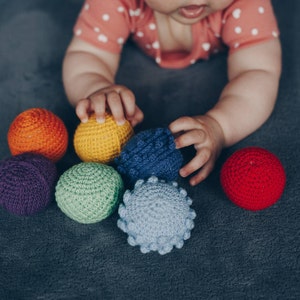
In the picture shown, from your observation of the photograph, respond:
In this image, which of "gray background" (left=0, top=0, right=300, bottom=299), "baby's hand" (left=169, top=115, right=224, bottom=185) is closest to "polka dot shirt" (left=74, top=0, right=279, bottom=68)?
"gray background" (left=0, top=0, right=300, bottom=299)

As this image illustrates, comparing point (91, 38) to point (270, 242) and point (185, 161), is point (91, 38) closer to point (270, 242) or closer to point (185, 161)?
point (185, 161)

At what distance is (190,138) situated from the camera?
2.31 feet

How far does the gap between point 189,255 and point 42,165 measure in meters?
0.25

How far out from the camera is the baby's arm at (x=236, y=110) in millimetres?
720

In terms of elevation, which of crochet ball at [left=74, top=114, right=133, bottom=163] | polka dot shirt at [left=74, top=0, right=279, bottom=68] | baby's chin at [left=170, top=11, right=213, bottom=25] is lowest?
crochet ball at [left=74, top=114, right=133, bottom=163]

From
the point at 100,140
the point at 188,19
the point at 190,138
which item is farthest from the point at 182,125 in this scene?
the point at 188,19

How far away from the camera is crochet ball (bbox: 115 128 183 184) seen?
0.66 meters

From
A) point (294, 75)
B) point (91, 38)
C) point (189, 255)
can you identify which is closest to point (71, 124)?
point (91, 38)

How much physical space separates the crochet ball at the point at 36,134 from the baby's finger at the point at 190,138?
20cm

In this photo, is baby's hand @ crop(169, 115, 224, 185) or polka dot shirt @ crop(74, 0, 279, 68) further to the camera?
polka dot shirt @ crop(74, 0, 279, 68)

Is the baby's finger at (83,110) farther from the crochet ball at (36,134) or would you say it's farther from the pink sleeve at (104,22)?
the pink sleeve at (104,22)

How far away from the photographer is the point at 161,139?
67cm

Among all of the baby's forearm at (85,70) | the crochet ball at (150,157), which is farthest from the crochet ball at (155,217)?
the baby's forearm at (85,70)

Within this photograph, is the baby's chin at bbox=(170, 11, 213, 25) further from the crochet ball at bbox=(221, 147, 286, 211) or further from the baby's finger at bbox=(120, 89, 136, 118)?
the crochet ball at bbox=(221, 147, 286, 211)
